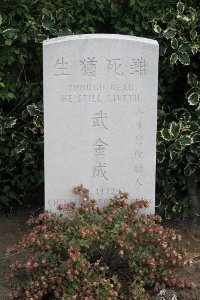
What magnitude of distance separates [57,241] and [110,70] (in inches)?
43.8

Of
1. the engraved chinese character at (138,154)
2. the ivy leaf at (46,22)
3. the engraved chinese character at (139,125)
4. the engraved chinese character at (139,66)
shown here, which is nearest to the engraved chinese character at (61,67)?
the engraved chinese character at (139,66)

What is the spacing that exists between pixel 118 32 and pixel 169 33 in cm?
42

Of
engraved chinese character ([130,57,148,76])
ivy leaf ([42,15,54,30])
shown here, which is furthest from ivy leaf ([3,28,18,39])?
engraved chinese character ([130,57,148,76])

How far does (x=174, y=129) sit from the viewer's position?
410 cm

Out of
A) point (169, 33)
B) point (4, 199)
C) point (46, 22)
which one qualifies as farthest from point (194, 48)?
point (4, 199)

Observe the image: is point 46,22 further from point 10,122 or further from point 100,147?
point 100,147

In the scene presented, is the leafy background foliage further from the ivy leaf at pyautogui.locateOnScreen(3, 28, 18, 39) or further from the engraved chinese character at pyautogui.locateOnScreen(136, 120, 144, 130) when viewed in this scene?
the engraved chinese character at pyautogui.locateOnScreen(136, 120, 144, 130)

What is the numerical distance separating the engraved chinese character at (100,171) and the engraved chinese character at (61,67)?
645mm

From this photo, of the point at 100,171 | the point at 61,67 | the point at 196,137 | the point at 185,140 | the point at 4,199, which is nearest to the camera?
the point at 61,67

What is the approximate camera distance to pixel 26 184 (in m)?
4.67

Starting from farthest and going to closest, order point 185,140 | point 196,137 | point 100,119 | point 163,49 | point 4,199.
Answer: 1. point 4,199
2. point 163,49
3. point 196,137
4. point 185,140
5. point 100,119

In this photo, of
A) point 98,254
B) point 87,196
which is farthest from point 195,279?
point 87,196

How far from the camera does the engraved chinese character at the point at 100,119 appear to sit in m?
3.61

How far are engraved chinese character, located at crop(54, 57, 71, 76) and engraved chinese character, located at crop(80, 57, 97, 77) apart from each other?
10 centimetres
